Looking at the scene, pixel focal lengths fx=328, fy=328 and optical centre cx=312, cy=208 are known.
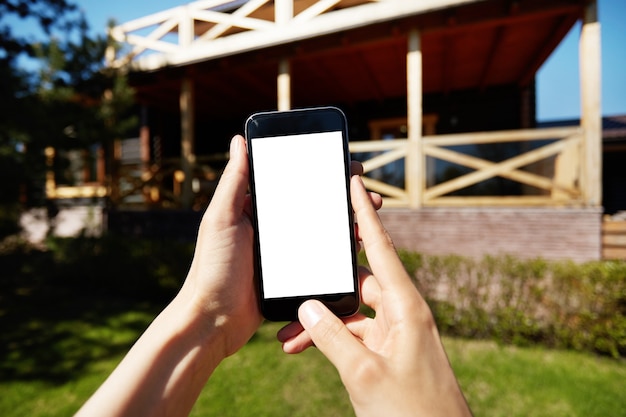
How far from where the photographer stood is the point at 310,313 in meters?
1.40

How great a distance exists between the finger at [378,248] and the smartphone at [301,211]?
0.48 feet

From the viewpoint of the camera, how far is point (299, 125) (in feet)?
5.29

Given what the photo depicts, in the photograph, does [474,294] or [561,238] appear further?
[561,238]

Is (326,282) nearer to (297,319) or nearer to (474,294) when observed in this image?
(297,319)

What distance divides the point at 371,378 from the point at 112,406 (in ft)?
2.58

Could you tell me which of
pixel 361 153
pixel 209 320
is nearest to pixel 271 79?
pixel 361 153

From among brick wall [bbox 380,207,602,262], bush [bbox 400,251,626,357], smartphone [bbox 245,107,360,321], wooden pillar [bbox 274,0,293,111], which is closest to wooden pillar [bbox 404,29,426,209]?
brick wall [bbox 380,207,602,262]

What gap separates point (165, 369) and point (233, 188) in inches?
30.2

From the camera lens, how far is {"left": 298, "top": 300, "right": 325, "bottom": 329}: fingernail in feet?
4.43

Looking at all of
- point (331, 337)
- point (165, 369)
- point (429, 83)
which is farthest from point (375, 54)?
point (165, 369)

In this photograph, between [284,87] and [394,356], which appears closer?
[394,356]

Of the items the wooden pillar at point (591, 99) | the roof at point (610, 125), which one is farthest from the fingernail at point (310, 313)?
the roof at point (610, 125)

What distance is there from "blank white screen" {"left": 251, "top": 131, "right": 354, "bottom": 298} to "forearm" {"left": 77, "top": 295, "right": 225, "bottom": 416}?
359 millimetres

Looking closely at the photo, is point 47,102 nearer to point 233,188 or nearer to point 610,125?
point 233,188
